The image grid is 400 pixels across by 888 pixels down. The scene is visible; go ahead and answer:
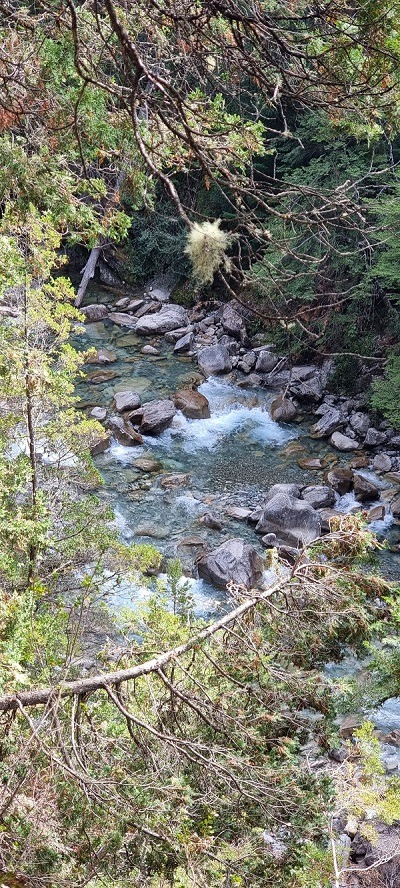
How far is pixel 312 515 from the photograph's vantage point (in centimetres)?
1081

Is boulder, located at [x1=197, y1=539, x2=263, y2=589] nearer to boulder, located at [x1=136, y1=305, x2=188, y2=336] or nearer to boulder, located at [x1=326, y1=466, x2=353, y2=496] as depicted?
boulder, located at [x1=326, y1=466, x2=353, y2=496]

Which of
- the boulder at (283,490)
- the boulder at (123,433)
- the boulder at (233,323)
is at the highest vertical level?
the boulder at (233,323)

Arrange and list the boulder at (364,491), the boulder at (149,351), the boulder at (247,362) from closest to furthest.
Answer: the boulder at (364,491), the boulder at (247,362), the boulder at (149,351)

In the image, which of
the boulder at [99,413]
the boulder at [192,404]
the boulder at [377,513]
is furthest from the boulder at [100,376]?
the boulder at [377,513]

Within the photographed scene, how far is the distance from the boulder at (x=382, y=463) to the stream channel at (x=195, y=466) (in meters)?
0.28

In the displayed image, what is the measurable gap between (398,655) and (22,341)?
422 centimetres

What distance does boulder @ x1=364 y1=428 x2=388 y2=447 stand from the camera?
13406 millimetres

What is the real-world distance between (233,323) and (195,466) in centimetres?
589

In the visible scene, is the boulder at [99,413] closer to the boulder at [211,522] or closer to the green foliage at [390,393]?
the boulder at [211,522]

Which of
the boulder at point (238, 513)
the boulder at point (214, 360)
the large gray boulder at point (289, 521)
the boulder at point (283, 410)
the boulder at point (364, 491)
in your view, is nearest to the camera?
the large gray boulder at point (289, 521)

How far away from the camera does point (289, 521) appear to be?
10.8m

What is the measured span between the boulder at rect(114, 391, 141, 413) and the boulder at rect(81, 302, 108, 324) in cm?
443

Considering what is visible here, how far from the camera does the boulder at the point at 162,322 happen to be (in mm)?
17500

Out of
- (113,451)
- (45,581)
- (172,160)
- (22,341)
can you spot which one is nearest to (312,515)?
(113,451)
